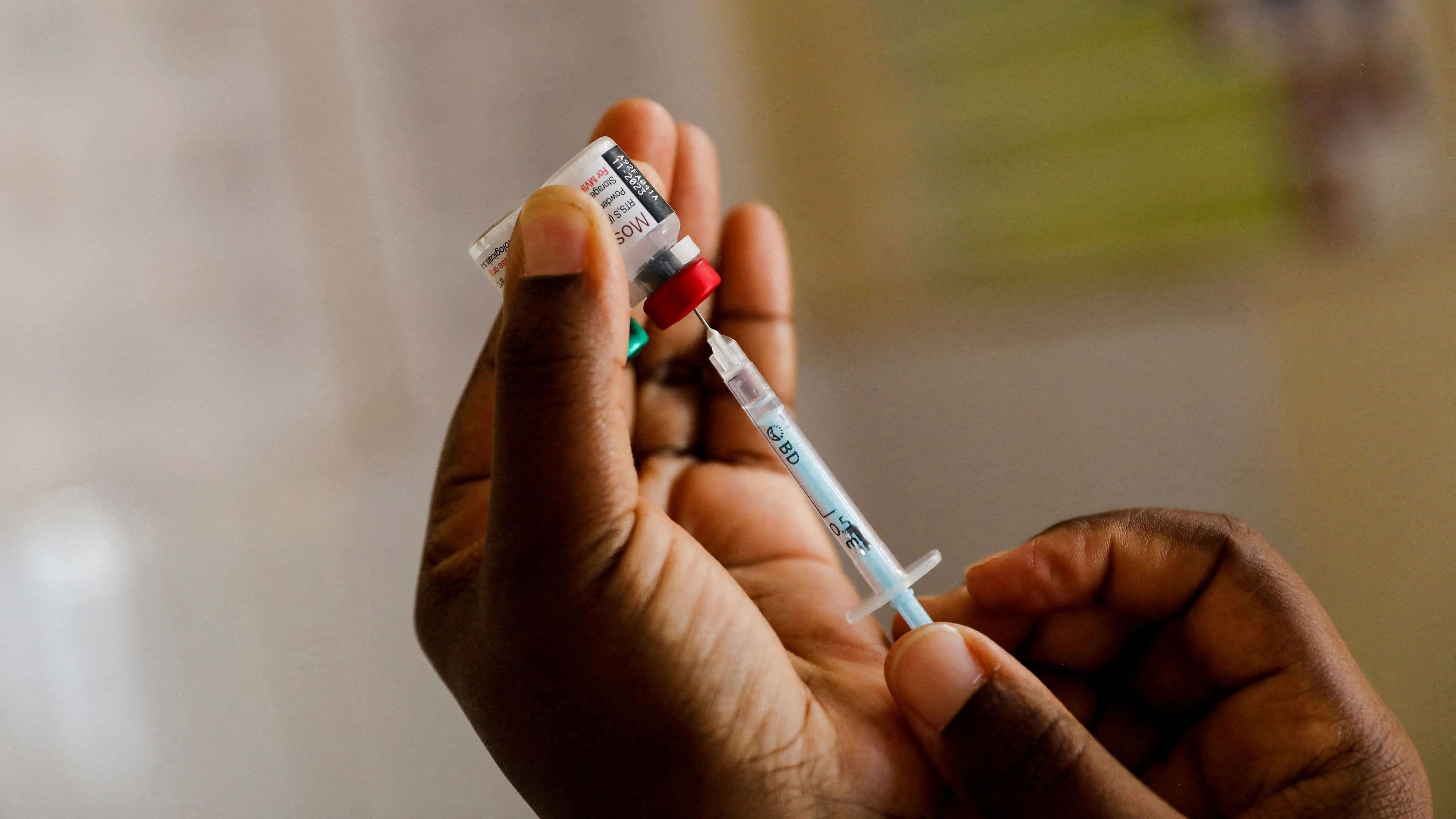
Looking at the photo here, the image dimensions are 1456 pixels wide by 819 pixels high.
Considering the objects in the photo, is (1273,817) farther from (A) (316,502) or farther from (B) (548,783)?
(A) (316,502)

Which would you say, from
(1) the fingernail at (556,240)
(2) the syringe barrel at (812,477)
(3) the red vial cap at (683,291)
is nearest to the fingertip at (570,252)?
(1) the fingernail at (556,240)

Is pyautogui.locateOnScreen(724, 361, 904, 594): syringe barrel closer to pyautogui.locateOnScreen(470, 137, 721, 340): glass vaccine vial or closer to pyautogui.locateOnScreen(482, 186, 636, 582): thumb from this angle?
pyautogui.locateOnScreen(470, 137, 721, 340): glass vaccine vial

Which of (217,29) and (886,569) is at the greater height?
(217,29)

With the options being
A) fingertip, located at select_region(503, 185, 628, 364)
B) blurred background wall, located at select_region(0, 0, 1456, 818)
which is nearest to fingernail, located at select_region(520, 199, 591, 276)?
fingertip, located at select_region(503, 185, 628, 364)

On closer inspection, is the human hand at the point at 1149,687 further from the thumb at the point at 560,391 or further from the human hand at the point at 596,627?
the thumb at the point at 560,391

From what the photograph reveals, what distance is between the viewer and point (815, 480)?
2.89 ft

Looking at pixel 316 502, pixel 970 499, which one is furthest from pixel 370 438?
pixel 970 499

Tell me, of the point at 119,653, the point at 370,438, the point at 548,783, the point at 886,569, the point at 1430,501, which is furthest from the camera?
the point at 370,438

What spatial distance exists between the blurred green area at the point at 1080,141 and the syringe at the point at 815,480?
878mm

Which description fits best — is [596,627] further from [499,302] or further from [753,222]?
[499,302]

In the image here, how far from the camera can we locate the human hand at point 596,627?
664 mm

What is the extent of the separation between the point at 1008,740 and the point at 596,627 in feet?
1.04

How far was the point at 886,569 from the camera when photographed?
86 cm

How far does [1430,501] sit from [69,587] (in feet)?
5.89
